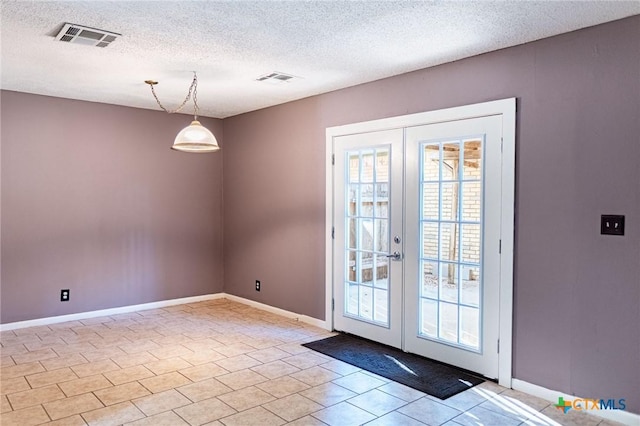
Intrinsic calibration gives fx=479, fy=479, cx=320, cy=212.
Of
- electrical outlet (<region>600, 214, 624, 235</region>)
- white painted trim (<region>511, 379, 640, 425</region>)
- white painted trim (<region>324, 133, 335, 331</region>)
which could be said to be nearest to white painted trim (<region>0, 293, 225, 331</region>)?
white painted trim (<region>324, 133, 335, 331</region>)

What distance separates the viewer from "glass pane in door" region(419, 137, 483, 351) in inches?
147

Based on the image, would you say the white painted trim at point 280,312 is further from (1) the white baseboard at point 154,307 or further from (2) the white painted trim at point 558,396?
(2) the white painted trim at point 558,396

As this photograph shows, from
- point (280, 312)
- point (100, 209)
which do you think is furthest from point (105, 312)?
point (280, 312)

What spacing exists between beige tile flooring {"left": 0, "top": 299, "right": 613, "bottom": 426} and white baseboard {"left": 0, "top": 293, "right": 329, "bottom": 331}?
0.43 ft

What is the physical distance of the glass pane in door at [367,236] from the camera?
4426mm

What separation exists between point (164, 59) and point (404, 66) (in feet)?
6.42

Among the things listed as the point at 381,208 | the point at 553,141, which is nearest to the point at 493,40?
the point at 553,141

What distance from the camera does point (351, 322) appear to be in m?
4.77

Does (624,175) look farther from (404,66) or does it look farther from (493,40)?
(404,66)

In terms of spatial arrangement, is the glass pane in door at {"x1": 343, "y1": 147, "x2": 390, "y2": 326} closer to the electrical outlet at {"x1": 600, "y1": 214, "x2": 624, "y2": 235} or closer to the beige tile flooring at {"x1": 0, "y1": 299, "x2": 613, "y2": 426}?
the beige tile flooring at {"x1": 0, "y1": 299, "x2": 613, "y2": 426}

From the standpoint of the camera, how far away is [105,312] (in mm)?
5645

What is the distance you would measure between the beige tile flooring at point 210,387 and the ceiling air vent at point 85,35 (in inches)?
98.4

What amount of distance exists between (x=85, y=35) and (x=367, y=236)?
2.84m

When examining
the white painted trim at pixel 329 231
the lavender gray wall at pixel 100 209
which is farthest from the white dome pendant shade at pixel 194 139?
the lavender gray wall at pixel 100 209
